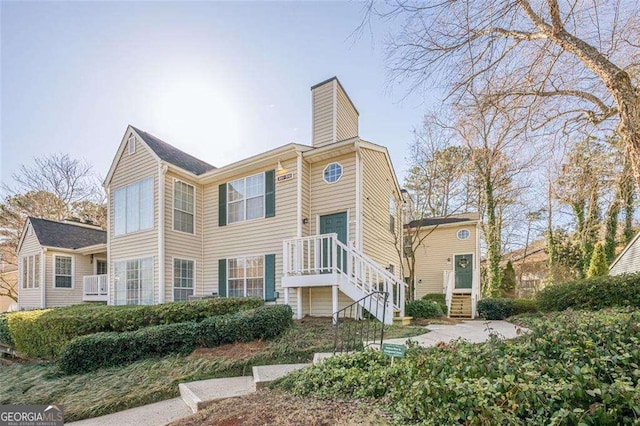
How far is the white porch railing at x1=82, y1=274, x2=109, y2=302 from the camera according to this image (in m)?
13.6

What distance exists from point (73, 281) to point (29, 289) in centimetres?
197

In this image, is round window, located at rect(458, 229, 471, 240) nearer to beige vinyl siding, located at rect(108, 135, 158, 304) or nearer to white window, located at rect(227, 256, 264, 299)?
white window, located at rect(227, 256, 264, 299)

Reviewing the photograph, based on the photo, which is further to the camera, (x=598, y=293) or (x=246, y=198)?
(x=246, y=198)

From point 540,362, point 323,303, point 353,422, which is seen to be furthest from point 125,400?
point 323,303

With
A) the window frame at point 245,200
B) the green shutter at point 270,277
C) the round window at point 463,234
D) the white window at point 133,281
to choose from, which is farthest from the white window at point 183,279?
the round window at point 463,234

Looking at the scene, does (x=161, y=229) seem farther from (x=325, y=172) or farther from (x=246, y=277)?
(x=325, y=172)

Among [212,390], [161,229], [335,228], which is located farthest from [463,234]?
[212,390]

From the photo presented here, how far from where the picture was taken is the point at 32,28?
647cm

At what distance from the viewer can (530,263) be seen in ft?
65.5

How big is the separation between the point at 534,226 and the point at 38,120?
23481 mm

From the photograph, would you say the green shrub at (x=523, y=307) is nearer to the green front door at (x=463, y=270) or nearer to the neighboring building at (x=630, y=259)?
the neighboring building at (x=630, y=259)

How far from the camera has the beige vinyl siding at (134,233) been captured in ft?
34.0

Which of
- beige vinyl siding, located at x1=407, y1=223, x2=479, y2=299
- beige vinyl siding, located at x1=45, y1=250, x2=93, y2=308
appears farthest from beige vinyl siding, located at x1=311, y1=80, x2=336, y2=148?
beige vinyl siding, located at x1=45, y1=250, x2=93, y2=308

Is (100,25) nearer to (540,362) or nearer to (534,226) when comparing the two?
(540,362)
